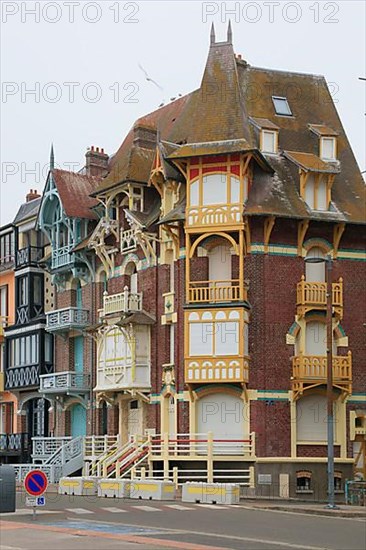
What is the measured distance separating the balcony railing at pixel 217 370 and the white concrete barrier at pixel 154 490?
5584 mm

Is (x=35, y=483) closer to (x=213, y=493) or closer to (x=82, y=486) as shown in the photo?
(x=213, y=493)

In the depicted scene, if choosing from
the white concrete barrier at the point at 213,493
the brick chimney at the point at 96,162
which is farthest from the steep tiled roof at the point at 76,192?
the white concrete barrier at the point at 213,493

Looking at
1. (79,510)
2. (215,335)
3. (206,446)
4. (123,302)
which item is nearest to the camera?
(79,510)

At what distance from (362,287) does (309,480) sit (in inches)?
298

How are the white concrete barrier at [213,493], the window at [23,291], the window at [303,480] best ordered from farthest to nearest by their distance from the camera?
the window at [23,291], the window at [303,480], the white concrete barrier at [213,493]

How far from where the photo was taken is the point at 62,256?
50406 mm

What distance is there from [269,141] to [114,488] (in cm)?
1476

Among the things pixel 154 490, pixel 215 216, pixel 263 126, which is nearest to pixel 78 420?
pixel 215 216

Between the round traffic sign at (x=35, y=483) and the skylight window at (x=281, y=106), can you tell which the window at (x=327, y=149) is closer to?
the skylight window at (x=281, y=106)

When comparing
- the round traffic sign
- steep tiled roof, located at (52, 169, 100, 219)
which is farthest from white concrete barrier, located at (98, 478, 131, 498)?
steep tiled roof, located at (52, 169, 100, 219)

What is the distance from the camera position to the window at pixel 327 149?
4362cm

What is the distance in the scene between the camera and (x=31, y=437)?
53812 mm

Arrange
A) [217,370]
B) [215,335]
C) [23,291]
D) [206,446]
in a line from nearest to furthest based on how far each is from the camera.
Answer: [206,446]
[217,370]
[215,335]
[23,291]

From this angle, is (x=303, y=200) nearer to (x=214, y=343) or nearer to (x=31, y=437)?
(x=214, y=343)
